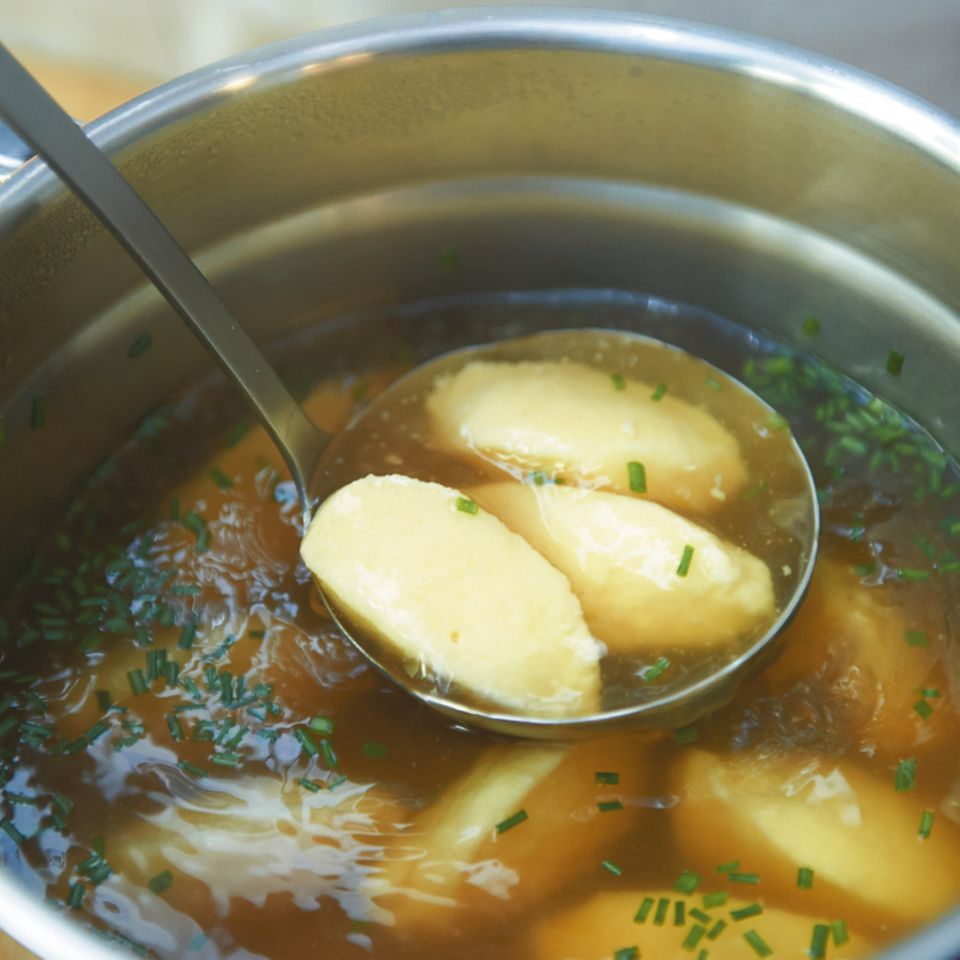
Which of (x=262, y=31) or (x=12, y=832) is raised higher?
(x=262, y=31)

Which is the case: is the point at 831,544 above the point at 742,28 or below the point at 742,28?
below

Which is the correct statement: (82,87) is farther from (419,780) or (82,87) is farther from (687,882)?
(687,882)

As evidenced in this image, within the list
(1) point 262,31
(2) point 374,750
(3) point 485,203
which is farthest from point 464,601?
(1) point 262,31

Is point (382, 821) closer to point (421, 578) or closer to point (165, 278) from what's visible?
point (421, 578)

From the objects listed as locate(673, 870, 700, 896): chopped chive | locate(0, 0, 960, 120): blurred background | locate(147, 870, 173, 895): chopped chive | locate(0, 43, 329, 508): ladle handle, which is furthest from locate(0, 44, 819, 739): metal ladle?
locate(0, 0, 960, 120): blurred background

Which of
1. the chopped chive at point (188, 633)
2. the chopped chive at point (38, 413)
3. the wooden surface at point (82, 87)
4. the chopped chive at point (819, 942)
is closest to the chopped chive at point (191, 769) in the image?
the chopped chive at point (188, 633)

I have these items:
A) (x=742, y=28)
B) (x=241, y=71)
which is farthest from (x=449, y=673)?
(x=742, y=28)

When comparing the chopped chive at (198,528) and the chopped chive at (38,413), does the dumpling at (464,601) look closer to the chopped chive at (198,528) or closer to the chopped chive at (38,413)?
the chopped chive at (198,528)
